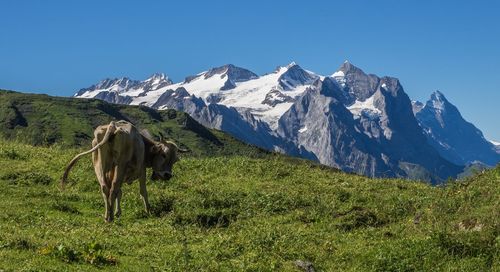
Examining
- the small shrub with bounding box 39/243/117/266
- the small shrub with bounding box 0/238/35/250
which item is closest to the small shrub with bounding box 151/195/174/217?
the small shrub with bounding box 39/243/117/266

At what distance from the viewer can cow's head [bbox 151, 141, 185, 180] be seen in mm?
23078

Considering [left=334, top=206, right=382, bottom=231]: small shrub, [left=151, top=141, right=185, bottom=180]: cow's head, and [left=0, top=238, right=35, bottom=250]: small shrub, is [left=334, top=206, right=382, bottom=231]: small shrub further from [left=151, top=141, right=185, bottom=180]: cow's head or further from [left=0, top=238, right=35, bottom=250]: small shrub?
[left=0, top=238, right=35, bottom=250]: small shrub

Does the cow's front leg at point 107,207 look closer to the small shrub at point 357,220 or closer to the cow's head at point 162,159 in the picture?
the cow's head at point 162,159

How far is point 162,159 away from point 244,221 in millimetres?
3982

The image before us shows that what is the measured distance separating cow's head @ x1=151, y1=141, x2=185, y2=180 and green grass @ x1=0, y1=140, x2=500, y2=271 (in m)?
1.17

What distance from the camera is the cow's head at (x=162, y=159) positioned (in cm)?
2308

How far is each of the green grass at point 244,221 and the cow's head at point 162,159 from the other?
1.17m

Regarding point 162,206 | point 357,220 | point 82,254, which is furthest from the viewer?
point 162,206

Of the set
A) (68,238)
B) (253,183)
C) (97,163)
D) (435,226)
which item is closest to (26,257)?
(68,238)

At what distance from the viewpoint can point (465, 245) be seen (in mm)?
16141

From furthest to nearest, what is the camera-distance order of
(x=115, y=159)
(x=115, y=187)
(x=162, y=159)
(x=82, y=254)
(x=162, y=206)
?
(x=162, y=206) < (x=162, y=159) < (x=115, y=159) < (x=115, y=187) < (x=82, y=254)

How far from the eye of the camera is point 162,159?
23.2 m

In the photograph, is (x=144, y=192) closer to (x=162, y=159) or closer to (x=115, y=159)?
(x=162, y=159)

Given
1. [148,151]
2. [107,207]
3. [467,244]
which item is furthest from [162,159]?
[467,244]
